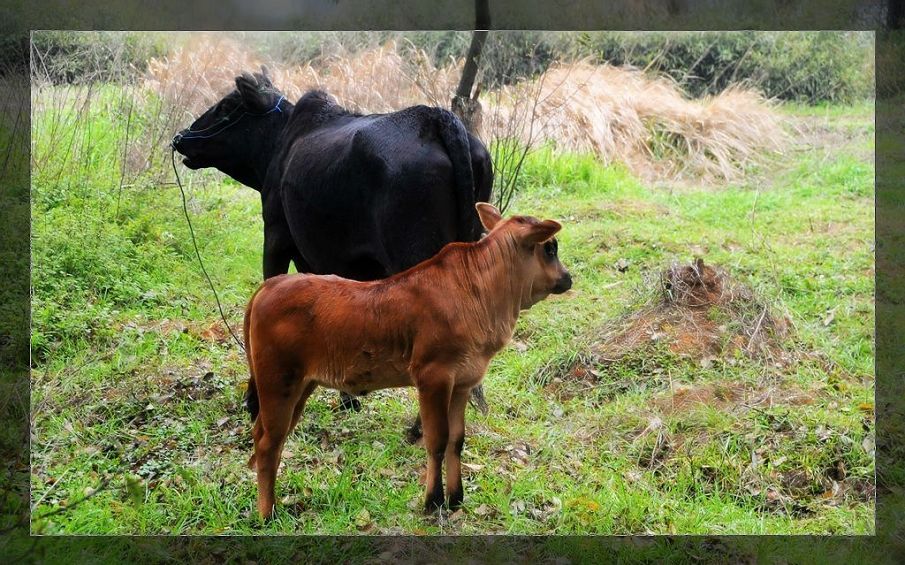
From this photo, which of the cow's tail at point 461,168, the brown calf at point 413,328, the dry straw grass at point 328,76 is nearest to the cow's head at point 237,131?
the dry straw grass at point 328,76

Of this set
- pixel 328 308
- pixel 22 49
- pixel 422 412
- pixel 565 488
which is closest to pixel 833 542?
pixel 565 488

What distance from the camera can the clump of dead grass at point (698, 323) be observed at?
19.6 ft

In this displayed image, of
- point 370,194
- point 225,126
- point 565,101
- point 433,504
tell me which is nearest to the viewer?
point 433,504

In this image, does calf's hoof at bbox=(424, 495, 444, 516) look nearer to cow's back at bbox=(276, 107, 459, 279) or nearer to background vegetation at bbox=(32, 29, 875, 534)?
background vegetation at bbox=(32, 29, 875, 534)

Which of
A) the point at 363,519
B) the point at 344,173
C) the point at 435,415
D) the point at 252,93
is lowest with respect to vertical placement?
the point at 363,519

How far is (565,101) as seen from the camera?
6.99m

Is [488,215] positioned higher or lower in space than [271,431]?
higher

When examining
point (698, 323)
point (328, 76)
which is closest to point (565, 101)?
point (328, 76)

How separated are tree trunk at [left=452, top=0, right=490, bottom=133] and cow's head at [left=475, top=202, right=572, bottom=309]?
49.2 inches

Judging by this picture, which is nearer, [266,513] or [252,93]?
[266,513]

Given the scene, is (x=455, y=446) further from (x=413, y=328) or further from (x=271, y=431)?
(x=271, y=431)

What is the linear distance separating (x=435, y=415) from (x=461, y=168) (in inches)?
46.7

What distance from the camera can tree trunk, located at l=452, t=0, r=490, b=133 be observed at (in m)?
5.71

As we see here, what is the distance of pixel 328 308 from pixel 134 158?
2.19m
